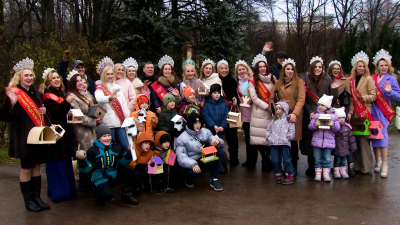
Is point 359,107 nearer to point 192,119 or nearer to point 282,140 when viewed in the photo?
point 282,140

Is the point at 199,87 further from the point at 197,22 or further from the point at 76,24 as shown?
the point at 76,24

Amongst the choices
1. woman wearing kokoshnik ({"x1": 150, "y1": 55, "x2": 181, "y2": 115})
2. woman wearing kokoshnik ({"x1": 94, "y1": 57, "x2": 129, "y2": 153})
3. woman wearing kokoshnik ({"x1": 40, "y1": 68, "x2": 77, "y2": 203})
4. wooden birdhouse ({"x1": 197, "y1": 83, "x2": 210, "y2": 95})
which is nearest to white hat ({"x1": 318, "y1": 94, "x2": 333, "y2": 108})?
wooden birdhouse ({"x1": 197, "y1": 83, "x2": 210, "y2": 95})

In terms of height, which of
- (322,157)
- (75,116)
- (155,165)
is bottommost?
(322,157)

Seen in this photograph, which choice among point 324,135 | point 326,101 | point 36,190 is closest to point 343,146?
point 324,135

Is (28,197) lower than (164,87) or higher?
lower

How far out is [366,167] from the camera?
6523 mm

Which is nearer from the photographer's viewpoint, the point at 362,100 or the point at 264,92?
the point at 362,100

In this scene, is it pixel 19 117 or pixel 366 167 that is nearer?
pixel 19 117

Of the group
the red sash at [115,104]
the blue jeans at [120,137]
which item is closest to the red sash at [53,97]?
the red sash at [115,104]

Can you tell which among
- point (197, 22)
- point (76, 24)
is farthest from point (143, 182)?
point (76, 24)

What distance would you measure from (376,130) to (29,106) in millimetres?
5533

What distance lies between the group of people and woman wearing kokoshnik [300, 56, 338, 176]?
17 millimetres

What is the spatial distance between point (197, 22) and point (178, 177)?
7.88m

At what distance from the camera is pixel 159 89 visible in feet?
21.9
